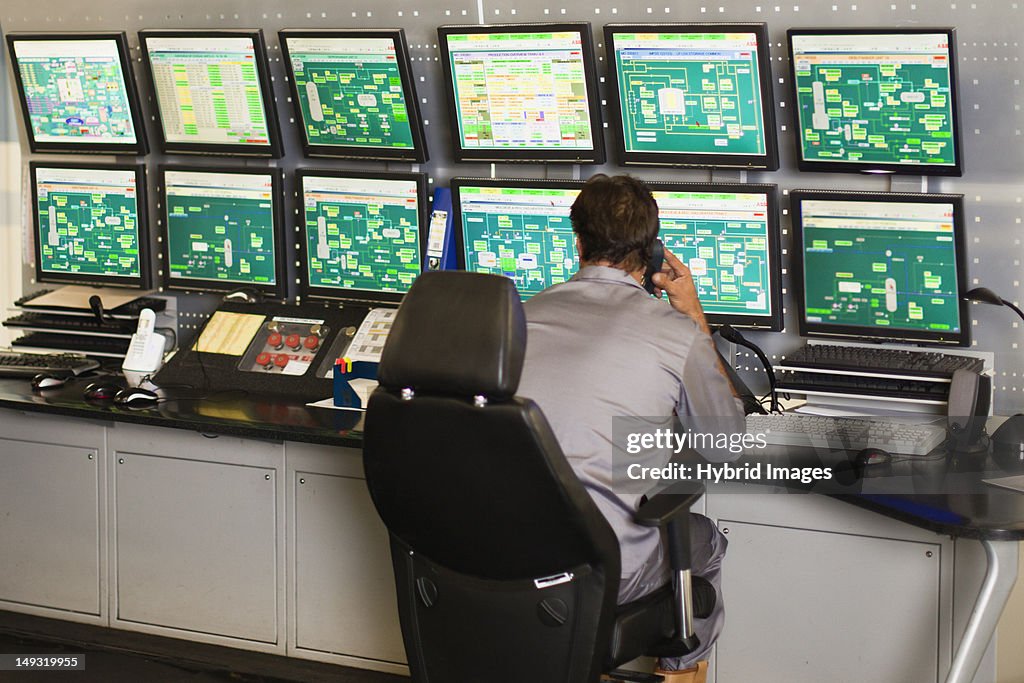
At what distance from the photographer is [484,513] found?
197cm

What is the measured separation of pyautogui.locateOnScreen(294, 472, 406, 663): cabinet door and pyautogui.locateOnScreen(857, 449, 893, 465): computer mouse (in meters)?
1.22

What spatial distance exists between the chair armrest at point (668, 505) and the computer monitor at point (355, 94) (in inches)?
62.2

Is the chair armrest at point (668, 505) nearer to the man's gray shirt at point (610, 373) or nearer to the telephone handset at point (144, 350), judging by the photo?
the man's gray shirt at point (610, 373)

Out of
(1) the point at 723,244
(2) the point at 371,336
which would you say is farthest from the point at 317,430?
(1) the point at 723,244

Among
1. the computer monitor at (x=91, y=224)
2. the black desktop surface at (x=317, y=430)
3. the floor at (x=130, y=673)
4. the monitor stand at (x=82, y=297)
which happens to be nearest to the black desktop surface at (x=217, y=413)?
the black desktop surface at (x=317, y=430)

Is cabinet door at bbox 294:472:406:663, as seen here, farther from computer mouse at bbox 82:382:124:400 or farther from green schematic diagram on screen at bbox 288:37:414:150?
green schematic diagram on screen at bbox 288:37:414:150

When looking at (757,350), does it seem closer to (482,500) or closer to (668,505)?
(668,505)

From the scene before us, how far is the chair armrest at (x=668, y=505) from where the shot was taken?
81.0 inches

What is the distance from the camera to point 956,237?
2.89 m

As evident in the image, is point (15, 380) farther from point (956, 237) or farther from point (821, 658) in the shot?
point (956, 237)

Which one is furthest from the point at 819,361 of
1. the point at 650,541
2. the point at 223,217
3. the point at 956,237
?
the point at 223,217

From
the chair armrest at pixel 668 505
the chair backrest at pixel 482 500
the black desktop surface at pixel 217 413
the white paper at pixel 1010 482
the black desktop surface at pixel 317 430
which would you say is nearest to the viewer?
the chair backrest at pixel 482 500

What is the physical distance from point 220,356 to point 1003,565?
2.26 m

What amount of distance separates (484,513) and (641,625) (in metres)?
0.43
